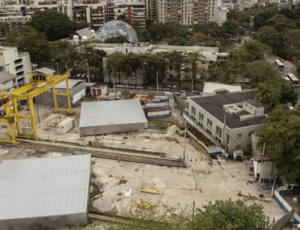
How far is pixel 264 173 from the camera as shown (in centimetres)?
2188

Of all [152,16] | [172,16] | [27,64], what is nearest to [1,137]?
[27,64]

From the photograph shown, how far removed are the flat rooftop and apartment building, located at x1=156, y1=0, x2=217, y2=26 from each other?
66801mm

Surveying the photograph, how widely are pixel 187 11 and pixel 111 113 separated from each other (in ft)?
236

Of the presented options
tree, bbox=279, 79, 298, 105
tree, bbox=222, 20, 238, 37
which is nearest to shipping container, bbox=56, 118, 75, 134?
tree, bbox=279, 79, 298, 105

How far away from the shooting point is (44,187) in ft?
65.1

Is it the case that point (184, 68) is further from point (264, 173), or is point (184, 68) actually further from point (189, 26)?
point (189, 26)

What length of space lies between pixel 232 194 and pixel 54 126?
20408 millimetres

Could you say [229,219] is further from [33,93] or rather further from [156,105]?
[33,93]

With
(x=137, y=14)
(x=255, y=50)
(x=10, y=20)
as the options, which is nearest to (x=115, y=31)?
(x=137, y=14)

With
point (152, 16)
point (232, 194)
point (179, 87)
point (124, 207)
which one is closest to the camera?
point (124, 207)

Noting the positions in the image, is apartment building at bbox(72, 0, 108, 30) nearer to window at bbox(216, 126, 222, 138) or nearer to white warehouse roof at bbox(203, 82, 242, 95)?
white warehouse roof at bbox(203, 82, 242, 95)

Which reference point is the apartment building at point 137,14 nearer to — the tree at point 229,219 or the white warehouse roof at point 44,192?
the white warehouse roof at point 44,192

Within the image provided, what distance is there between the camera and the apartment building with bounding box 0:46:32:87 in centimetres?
4153

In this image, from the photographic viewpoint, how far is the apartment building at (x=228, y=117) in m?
26.3
